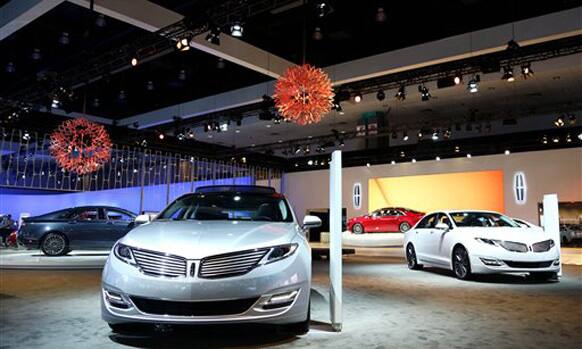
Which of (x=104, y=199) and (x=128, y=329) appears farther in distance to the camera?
(x=104, y=199)

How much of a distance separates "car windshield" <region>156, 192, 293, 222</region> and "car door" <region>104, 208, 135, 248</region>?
23.8ft

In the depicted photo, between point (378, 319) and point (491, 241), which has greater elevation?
point (491, 241)

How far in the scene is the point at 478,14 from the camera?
10.6 m

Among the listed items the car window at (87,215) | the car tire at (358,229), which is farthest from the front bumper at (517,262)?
the car tire at (358,229)

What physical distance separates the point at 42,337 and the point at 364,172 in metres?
18.0

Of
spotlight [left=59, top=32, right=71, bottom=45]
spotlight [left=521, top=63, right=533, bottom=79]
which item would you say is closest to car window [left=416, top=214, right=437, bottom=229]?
spotlight [left=521, top=63, right=533, bottom=79]

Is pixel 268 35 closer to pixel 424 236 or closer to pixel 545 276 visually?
pixel 424 236

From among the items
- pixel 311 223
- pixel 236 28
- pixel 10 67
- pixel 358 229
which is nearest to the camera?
pixel 311 223

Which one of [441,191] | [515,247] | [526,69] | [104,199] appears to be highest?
[526,69]

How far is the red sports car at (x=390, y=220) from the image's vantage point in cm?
1752

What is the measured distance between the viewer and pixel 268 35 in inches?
464

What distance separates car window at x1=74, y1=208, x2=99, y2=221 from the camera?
1138 cm

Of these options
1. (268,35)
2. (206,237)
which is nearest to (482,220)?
(206,237)

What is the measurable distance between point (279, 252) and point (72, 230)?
376 inches
